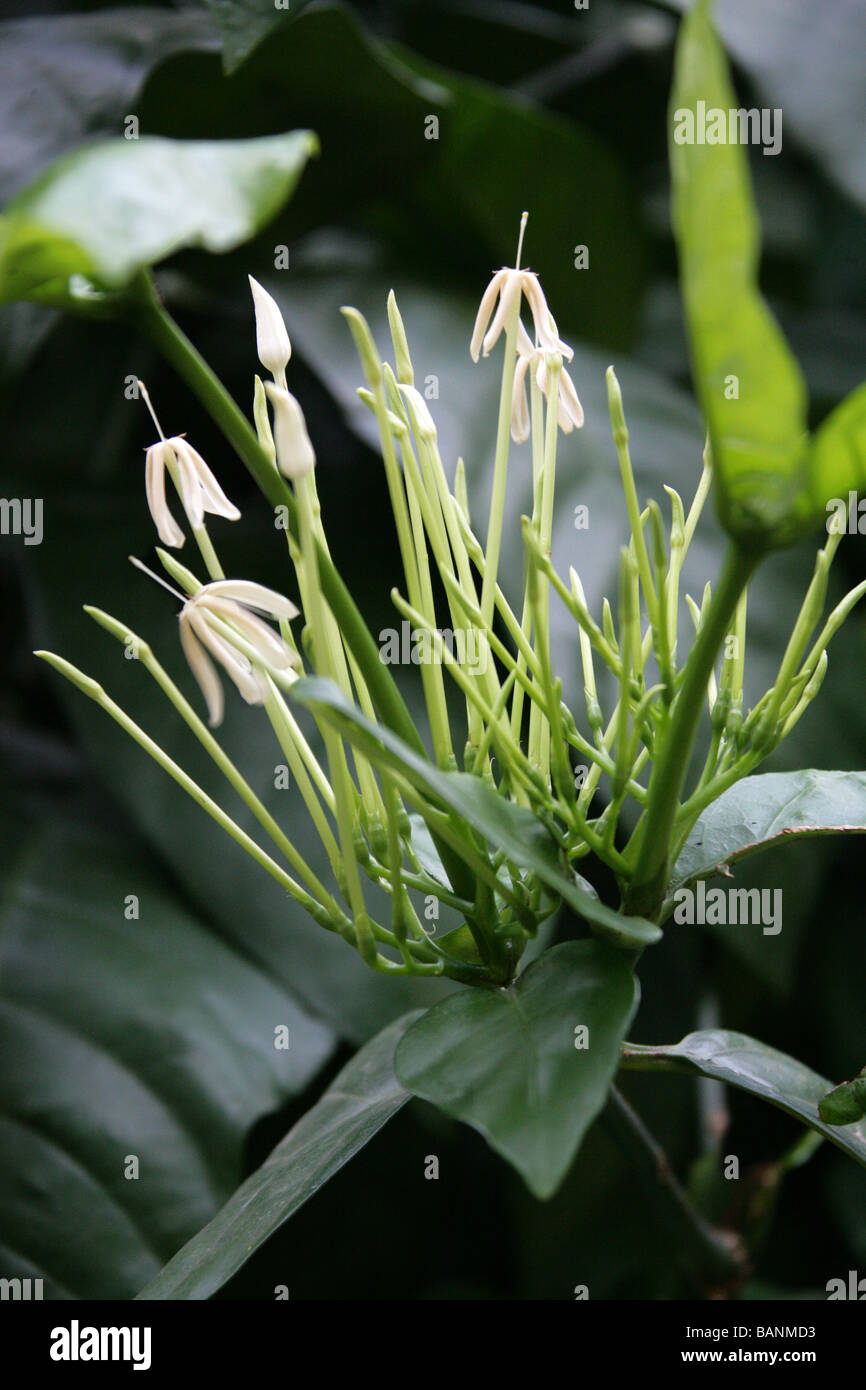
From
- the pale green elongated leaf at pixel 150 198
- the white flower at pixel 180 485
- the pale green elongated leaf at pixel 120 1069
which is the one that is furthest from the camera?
the pale green elongated leaf at pixel 120 1069

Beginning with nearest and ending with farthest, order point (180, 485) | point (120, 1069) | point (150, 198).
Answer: point (150, 198) → point (180, 485) → point (120, 1069)

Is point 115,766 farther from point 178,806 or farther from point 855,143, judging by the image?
point 855,143

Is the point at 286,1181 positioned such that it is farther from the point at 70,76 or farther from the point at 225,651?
the point at 70,76

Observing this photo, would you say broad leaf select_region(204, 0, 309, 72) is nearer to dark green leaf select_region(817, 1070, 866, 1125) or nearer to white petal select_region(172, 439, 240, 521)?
white petal select_region(172, 439, 240, 521)

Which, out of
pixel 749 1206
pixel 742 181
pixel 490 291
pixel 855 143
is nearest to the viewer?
pixel 742 181

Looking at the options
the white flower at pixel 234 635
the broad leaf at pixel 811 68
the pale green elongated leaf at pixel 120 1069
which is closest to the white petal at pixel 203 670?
the white flower at pixel 234 635

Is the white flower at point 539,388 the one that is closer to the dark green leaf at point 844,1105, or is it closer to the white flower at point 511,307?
the white flower at point 511,307

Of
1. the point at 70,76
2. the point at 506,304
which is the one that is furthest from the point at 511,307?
the point at 70,76
